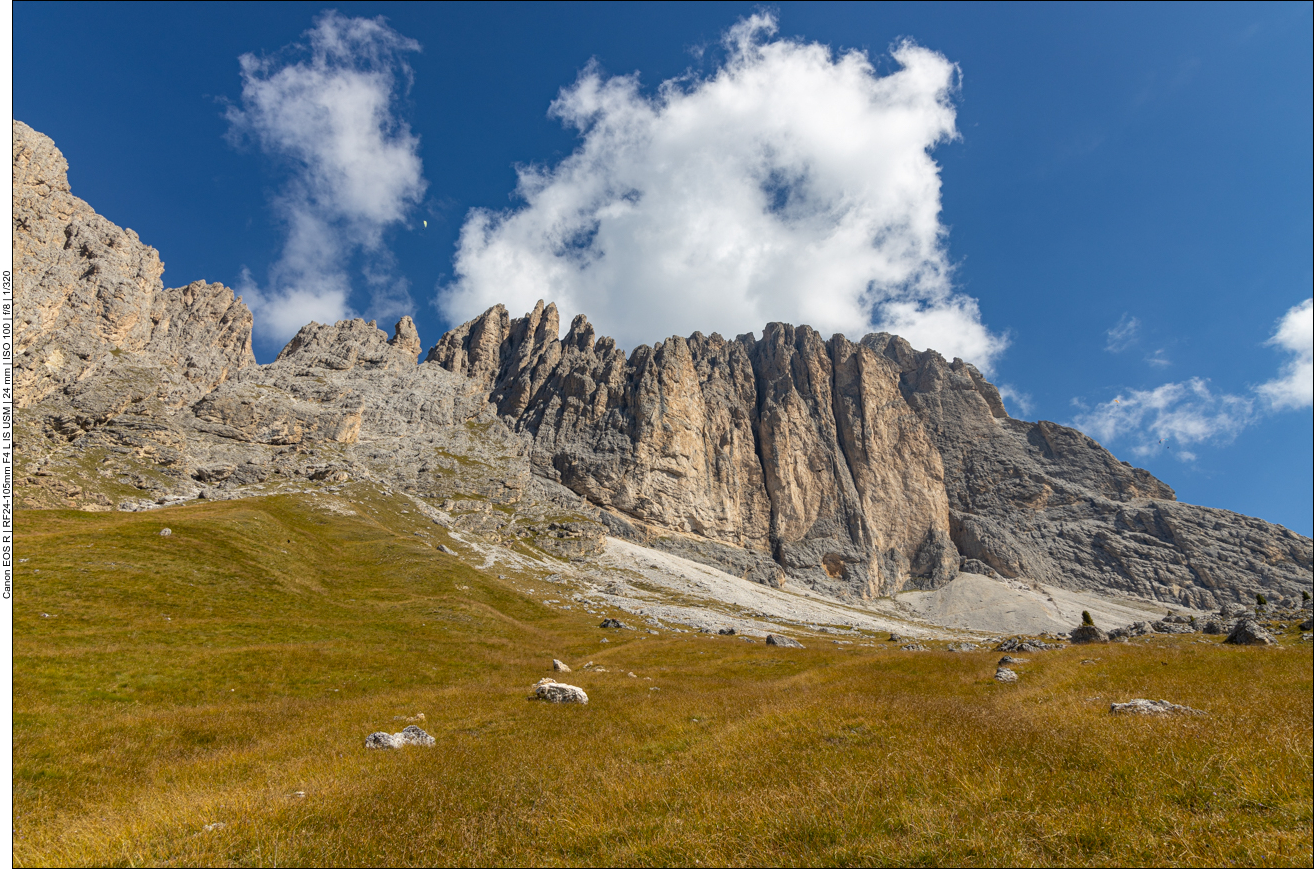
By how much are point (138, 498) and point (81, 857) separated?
435 feet

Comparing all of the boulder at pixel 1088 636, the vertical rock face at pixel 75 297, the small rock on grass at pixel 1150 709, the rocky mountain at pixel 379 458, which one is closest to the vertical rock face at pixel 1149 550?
the rocky mountain at pixel 379 458

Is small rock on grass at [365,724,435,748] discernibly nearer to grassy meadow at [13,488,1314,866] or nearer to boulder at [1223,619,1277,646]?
grassy meadow at [13,488,1314,866]

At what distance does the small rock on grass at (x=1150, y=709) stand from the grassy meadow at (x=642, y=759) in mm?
533

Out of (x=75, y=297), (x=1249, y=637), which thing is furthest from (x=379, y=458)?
(x=1249, y=637)

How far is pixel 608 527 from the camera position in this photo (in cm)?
17188

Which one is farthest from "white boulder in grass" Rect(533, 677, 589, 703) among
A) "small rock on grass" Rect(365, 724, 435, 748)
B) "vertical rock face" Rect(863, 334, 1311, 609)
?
"vertical rock face" Rect(863, 334, 1311, 609)

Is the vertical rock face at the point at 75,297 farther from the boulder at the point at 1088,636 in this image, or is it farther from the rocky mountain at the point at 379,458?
the boulder at the point at 1088,636

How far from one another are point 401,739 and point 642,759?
793 centimetres

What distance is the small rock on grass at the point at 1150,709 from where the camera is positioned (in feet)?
38.9

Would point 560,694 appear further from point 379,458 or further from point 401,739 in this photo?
point 379,458

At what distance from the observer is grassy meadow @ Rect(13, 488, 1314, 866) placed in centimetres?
634

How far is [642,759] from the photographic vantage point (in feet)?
38.8

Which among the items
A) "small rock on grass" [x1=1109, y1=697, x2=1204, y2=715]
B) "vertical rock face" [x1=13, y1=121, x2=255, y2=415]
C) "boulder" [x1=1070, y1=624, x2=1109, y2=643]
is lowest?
"boulder" [x1=1070, y1=624, x2=1109, y2=643]

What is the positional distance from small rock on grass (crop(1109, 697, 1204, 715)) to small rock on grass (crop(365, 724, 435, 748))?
723 inches
